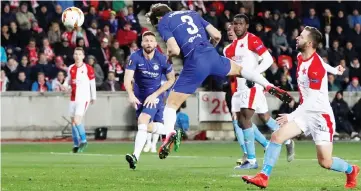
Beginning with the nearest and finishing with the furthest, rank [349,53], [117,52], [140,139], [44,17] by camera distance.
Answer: [140,139] → [117,52] → [44,17] → [349,53]

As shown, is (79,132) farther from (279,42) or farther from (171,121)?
(279,42)

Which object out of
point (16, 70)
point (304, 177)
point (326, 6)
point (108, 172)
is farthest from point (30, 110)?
point (304, 177)

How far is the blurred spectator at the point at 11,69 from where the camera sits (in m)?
31.3

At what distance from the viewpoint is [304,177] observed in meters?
15.8

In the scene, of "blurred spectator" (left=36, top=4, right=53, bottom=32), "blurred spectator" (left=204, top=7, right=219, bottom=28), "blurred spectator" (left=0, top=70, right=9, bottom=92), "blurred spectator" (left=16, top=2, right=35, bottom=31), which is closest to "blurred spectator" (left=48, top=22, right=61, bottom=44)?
"blurred spectator" (left=36, top=4, right=53, bottom=32)

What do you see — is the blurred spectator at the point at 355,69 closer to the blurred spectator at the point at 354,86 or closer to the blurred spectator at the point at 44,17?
the blurred spectator at the point at 354,86

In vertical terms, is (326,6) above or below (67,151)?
above

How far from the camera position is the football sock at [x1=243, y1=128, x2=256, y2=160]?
18469 millimetres

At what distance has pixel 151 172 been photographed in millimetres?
16938

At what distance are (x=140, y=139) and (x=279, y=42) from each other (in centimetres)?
1761

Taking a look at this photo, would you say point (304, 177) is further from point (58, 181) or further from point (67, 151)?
point (67, 151)

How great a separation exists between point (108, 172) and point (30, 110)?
50.0 ft

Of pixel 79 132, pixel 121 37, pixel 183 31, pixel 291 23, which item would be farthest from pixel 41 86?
pixel 183 31

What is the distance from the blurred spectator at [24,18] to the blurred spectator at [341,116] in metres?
9.40
